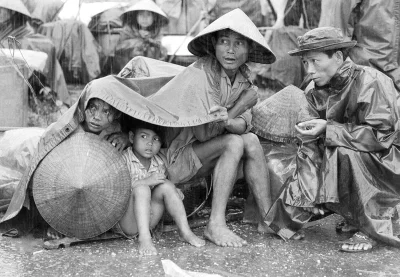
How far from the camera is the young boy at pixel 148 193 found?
5398 millimetres

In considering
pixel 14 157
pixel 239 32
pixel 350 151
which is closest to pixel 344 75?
pixel 350 151

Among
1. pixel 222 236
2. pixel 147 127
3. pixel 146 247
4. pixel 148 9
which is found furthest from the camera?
pixel 148 9

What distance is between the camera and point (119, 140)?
18.6 ft

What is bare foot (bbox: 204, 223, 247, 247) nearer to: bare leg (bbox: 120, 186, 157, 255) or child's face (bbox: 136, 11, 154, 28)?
bare leg (bbox: 120, 186, 157, 255)

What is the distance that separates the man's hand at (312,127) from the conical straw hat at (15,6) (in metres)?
4.93

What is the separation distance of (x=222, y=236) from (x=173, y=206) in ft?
1.32

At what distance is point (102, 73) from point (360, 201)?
17.7 feet

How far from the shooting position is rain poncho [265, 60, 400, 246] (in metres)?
5.33

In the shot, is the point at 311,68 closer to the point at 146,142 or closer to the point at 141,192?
the point at 146,142

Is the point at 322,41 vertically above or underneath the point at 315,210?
above

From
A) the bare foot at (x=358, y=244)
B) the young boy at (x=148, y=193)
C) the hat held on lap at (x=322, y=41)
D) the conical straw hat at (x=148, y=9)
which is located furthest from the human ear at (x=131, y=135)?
the conical straw hat at (x=148, y=9)

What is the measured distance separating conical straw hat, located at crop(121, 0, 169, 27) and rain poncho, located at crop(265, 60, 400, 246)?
4621mm

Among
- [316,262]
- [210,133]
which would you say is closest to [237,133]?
[210,133]

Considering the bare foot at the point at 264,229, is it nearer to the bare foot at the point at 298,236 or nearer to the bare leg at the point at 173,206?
the bare foot at the point at 298,236
